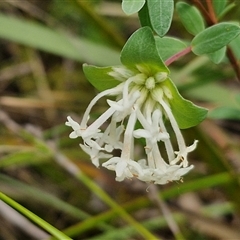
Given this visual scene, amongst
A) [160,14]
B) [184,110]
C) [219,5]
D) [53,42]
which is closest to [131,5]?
[160,14]

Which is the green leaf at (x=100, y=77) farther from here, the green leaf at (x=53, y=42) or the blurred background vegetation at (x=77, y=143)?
the green leaf at (x=53, y=42)

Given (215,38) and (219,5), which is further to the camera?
(219,5)

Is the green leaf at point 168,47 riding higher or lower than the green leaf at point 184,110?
higher

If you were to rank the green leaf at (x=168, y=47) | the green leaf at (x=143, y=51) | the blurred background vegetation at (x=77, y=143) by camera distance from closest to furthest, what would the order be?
the green leaf at (x=143, y=51)
the green leaf at (x=168, y=47)
the blurred background vegetation at (x=77, y=143)

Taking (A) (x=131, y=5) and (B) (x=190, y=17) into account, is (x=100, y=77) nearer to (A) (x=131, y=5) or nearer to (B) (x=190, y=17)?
(A) (x=131, y=5)

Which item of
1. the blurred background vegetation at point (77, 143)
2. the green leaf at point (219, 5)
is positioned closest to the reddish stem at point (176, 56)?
the green leaf at point (219, 5)

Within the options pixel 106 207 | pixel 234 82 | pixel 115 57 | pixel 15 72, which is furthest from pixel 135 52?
pixel 234 82
